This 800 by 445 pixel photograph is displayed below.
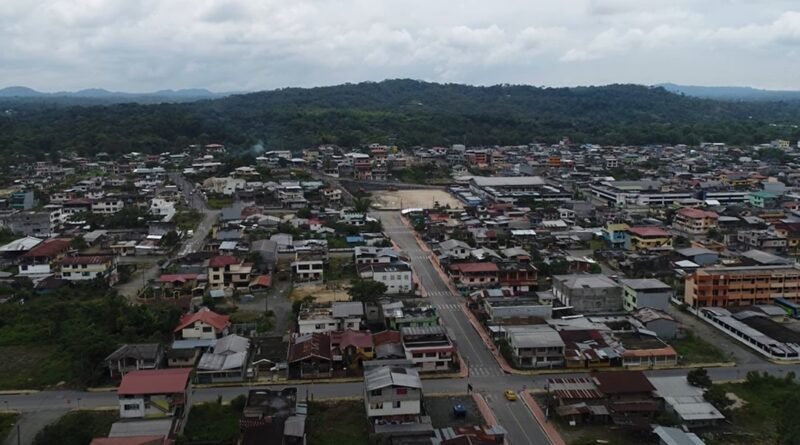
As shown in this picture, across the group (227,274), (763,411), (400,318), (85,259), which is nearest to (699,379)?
(763,411)

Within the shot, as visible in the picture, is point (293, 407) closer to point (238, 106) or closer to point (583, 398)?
point (583, 398)

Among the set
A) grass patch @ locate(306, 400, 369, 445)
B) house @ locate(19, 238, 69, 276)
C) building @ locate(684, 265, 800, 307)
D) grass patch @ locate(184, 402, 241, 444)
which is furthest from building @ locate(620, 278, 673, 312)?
house @ locate(19, 238, 69, 276)

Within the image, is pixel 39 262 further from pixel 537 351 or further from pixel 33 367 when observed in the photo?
pixel 537 351

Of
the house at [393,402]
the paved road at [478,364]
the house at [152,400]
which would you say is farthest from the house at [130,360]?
the paved road at [478,364]

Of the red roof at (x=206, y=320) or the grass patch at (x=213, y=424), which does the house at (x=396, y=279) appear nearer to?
the red roof at (x=206, y=320)

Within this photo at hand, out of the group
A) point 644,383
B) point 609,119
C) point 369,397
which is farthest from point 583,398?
point 609,119

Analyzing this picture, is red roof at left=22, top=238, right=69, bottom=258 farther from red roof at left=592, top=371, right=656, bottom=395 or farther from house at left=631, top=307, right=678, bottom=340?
house at left=631, top=307, right=678, bottom=340
